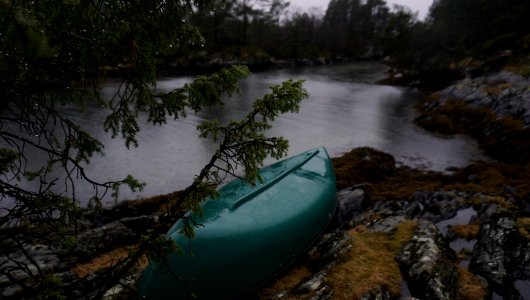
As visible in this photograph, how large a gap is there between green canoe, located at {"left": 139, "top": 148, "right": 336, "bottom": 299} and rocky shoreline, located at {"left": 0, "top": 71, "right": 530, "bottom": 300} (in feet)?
1.70

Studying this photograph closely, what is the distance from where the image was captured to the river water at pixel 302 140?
49.6 ft

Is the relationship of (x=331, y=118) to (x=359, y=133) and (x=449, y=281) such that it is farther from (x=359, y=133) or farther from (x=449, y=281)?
(x=449, y=281)

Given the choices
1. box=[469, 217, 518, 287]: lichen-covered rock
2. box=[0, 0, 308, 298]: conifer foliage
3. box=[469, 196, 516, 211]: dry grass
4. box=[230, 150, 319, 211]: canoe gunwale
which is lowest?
box=[469, 196, 516, 211]: dry grass

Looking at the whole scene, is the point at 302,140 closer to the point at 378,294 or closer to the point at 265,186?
the point at 265,186

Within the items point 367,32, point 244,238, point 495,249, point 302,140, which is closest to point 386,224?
point 495,249

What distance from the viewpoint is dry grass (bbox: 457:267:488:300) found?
5.88m

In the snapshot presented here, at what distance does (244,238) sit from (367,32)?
104354mm

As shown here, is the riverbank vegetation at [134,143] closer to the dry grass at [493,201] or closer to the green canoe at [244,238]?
the dry grass at [493,201]

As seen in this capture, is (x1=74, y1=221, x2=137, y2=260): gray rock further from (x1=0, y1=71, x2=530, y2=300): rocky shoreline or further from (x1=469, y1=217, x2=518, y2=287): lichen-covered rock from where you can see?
(x1=469, y1=217, x2=518, y2=287): lichen-covered rock

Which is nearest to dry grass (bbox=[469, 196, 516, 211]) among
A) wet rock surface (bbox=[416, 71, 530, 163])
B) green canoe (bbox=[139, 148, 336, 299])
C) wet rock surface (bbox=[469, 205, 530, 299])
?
wet rock surface (bbox=[469, 205, 530, 299])

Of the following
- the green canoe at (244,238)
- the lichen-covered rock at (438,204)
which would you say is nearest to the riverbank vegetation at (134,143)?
the lichen-covered rock at (438,204)

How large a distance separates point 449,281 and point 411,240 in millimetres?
1135

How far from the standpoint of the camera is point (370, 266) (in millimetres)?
6316

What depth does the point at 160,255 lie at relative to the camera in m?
3.95
